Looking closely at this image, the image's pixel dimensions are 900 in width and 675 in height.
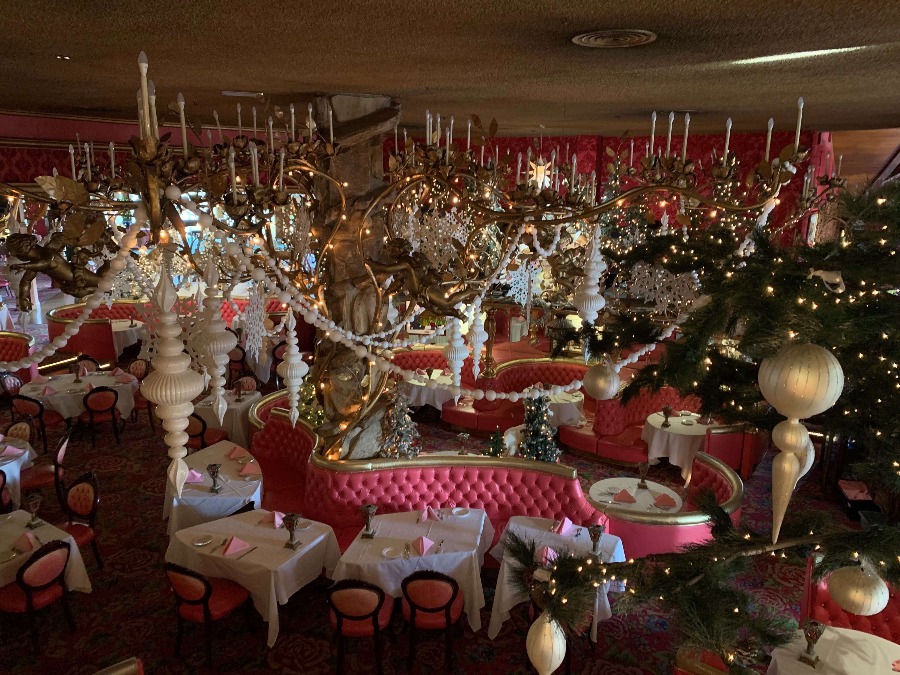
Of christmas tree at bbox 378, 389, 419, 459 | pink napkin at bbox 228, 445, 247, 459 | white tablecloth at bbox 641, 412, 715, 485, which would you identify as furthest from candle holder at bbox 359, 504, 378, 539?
white tablecloth at bbox 641, 412, 715, 485

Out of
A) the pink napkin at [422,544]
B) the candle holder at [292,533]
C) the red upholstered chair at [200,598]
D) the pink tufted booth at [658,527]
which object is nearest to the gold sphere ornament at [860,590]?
the pink napkin at [422,544]

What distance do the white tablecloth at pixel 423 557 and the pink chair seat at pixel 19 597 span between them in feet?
7.22

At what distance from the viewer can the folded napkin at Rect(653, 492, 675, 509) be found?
6.20 meters

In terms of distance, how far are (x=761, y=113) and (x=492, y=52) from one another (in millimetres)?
4265

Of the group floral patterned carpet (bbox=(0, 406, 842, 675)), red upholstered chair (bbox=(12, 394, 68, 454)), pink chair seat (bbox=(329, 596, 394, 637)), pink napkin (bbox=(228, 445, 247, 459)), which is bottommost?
floral patterned carpet (bbox=(0, 406, 842, 675))

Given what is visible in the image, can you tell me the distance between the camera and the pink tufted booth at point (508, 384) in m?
9.55

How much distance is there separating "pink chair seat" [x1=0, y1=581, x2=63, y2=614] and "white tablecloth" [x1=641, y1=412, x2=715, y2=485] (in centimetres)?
650

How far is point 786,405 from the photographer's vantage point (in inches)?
83.7

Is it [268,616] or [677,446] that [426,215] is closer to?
[677,446]

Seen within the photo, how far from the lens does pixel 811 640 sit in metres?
3.79

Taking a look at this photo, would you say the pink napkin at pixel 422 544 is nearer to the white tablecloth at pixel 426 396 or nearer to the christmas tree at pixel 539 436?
the christmas tree at pixel 539 436

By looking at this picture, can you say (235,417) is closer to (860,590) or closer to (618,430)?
(618,430)

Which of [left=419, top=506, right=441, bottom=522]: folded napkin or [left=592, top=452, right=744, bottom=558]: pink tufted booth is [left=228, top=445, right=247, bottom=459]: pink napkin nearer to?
[left=419, top=506, right=441, bottom=522]: folded napkin

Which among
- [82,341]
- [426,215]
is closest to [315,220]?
[426,215]
